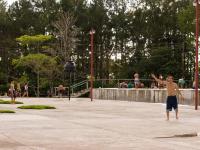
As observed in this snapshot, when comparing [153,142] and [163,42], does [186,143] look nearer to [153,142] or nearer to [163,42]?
[153,142]

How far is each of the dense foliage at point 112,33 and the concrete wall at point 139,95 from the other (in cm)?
2660

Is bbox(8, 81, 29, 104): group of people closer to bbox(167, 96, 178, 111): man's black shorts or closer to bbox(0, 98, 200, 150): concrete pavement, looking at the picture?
bbox(167, 96, 178, 111): man's black shorts

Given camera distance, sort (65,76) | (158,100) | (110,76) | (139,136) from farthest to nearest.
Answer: (110,76) → (65,76) → (158,100) → (139,136)

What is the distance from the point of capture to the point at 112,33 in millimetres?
80375

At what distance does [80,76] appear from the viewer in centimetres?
7044

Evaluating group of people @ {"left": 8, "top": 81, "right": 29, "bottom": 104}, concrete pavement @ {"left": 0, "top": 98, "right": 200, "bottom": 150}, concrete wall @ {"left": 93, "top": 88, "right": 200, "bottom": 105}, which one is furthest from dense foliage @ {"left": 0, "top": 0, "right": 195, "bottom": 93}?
concrete pavement @ {"left": 0, "top": 98, "right": 200, "bottom": 150}

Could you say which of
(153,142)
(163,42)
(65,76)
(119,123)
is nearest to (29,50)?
(65,76)

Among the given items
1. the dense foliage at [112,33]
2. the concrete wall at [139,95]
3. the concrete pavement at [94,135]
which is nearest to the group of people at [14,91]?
the concrete wall at [139,95]

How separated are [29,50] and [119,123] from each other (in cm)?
5606

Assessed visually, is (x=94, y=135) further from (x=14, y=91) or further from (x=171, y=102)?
(x=14, y=91)

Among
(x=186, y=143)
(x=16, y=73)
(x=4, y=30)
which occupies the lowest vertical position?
(x=186, y=143)

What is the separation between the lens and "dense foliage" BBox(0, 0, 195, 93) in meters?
72.7

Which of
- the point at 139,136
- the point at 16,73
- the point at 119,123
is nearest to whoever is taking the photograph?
the point at 139,136

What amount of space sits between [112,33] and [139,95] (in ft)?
138
